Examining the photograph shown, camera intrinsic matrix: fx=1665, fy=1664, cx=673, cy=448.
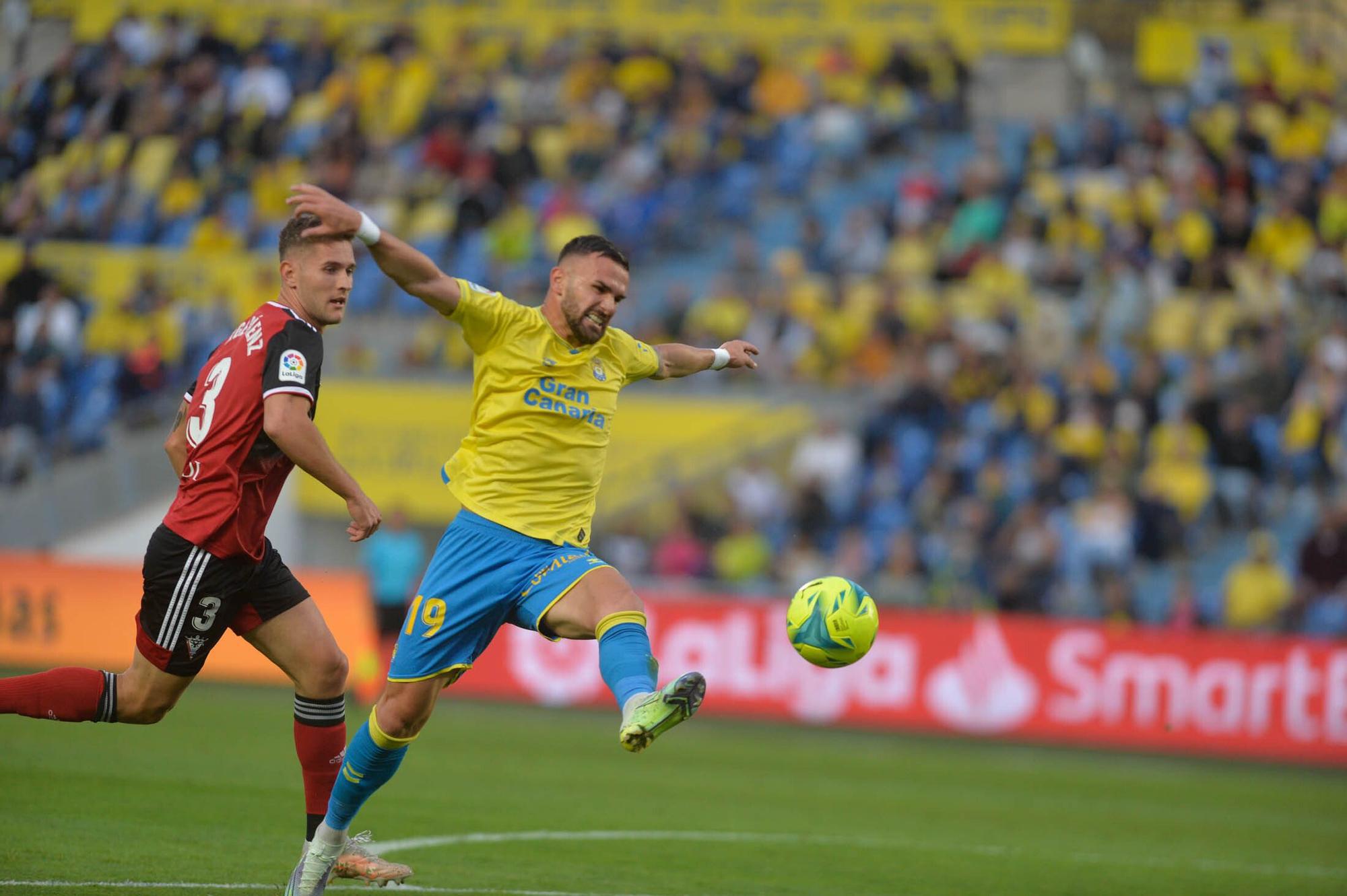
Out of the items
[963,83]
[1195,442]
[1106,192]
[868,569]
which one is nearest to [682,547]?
[868,569]

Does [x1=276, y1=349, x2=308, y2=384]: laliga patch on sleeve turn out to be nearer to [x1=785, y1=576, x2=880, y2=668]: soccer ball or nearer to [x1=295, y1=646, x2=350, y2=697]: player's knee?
[x1=295, y1=646, x2=350, y2=697]: player's knee

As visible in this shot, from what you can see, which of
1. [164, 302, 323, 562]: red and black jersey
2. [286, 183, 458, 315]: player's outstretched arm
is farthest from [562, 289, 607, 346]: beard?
[164, 302, 323, 562]: red and black jersey

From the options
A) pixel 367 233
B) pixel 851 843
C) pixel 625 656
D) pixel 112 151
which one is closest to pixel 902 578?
pixel 851 843

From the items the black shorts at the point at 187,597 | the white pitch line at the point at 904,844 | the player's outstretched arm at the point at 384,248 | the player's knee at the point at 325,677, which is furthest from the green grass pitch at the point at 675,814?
the player's outstretched arm at the point at 384,248

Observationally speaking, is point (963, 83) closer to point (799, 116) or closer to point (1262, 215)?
point (799, 116)

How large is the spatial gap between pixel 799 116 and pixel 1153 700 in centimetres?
1172

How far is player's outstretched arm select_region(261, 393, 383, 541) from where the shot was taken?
6410 millimetres

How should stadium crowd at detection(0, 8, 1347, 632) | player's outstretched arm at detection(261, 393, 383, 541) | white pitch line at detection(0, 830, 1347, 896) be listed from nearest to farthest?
player's outstretched arm at detection(261, 393, 383, 541) < white pitch line at detection(0, 830, 1347, 896) < stadium crowd at detection(0, 8, 1347, 632)

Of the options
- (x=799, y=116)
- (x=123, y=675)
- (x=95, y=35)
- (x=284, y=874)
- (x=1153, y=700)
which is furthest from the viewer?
(x=95, y=35)

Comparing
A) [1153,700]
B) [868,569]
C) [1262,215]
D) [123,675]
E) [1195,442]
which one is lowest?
[123,675]

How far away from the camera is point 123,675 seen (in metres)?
6.94

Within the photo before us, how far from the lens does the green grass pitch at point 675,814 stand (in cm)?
791

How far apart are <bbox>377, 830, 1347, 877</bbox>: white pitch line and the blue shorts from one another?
2528mm

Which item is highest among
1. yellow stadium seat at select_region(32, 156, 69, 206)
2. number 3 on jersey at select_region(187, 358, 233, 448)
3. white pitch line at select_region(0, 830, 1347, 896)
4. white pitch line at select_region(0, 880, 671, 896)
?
yellow stadium seat at select_region(32, 156, 69, 206)
